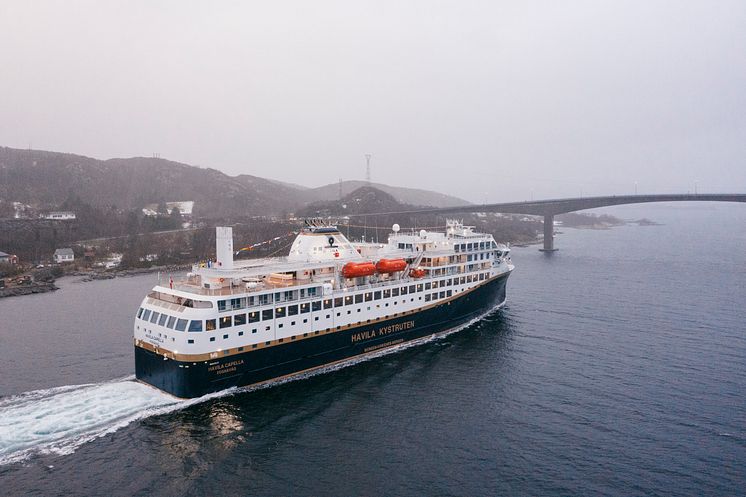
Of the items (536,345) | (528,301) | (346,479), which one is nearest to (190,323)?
(346,479)

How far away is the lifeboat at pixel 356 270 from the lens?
28703mm

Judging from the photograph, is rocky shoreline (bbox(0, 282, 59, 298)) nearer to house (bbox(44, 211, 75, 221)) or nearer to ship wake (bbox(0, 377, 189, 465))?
ship wake (bbox(0, 377, 189, 465))

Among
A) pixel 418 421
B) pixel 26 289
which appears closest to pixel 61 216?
pixel 26 289

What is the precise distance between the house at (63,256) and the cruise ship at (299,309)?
176ft

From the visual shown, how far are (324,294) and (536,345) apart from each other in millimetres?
15189

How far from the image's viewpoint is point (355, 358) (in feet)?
92.6

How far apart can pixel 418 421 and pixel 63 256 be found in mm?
67346

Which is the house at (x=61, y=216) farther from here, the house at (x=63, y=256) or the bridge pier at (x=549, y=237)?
the bridge pier at (x=549, y=237)

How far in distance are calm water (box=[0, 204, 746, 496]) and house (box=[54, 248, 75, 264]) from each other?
39.0 metres

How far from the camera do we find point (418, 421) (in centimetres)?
2130

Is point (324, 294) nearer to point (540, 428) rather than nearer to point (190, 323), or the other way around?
point (190, 323)

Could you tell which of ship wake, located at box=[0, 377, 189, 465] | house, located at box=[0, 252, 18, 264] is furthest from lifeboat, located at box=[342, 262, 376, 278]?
house, located at box=[0, 252, 18, 264]

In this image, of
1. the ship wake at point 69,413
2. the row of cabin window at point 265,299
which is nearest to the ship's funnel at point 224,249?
the row of cabin window at point 265,299

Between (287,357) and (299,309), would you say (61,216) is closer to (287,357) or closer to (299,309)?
(299,309)
